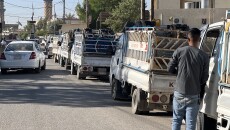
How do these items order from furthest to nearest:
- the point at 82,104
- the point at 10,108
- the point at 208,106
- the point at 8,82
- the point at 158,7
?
the point at 158,7 → the point at 8,82 → the point at 82,104 → the point at 10,108 → the point at 208,106

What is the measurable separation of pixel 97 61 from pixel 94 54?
1.16 feet

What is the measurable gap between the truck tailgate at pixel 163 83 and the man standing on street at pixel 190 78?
9.74ft

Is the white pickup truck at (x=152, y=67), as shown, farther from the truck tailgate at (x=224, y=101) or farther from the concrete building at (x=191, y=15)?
the concrete building at (x=191, y=15)

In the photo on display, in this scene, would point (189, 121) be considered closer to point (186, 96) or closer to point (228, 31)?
point (186, 96)

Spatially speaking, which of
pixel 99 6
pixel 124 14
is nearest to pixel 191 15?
pixel 124 14

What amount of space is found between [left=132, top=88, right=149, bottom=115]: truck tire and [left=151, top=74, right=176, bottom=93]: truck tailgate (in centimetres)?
96

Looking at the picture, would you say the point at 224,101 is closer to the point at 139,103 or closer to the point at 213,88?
the point at 213,88

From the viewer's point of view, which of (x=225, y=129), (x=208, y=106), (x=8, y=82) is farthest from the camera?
(x=8, y=82)

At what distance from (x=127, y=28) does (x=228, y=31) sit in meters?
6.84

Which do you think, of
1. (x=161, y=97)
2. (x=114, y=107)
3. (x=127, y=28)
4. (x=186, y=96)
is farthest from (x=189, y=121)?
(x=127, y=28)

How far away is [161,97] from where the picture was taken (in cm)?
1048

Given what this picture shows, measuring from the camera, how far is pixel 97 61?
20.6 meters

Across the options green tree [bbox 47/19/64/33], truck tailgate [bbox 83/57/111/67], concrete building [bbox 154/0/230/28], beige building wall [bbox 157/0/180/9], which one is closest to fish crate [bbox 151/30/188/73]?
truck tailgate [bbox 83/57/111/67]

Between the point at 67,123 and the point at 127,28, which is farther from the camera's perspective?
the point at 127,28
